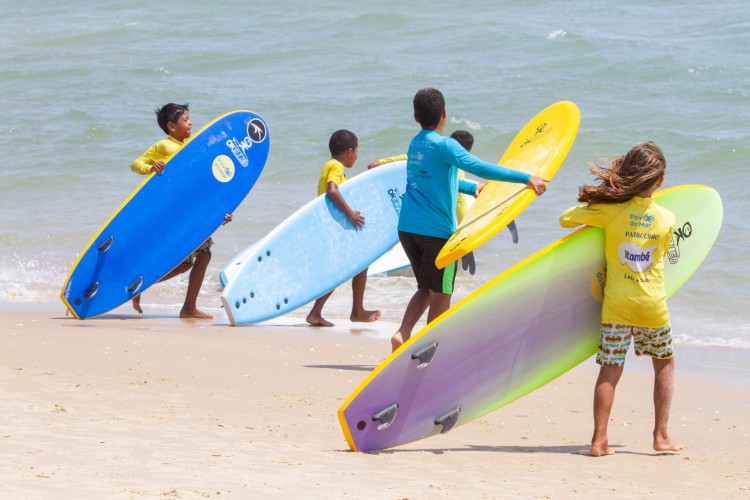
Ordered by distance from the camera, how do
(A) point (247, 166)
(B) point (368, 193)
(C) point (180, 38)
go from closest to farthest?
(B) point (368, 193) < (A) point (247, 166) < (C) point (180, 38)

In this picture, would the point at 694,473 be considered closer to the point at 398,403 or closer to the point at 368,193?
the point at 398,403

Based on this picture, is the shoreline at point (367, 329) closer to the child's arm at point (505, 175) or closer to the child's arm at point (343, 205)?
the child's arm at point (343, 205)

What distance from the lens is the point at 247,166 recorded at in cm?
779

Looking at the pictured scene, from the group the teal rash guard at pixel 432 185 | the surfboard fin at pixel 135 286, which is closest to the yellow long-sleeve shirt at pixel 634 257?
the teal rash guard at pixel 432 185

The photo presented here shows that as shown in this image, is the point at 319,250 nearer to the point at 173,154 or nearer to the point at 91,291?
the point at 173,154

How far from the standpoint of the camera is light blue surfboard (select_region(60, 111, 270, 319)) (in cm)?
725

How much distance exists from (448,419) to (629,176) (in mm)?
1167

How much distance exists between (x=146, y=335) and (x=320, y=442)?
8.57 feet

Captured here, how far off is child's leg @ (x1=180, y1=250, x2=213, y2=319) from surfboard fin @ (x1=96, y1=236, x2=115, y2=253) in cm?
62

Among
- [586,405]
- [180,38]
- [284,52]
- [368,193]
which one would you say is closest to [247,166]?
→ [368,193]

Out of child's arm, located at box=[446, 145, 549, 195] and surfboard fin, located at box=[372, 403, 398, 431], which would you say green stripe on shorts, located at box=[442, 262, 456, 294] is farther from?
surfboard fin, located at box=[372, 403, 398, 431]

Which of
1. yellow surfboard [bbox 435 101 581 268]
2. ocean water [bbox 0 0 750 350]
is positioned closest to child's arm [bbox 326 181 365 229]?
ocean water [bbox 0 0 750 350]

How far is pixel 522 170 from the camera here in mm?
4875

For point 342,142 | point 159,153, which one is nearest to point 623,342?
point 342,142
